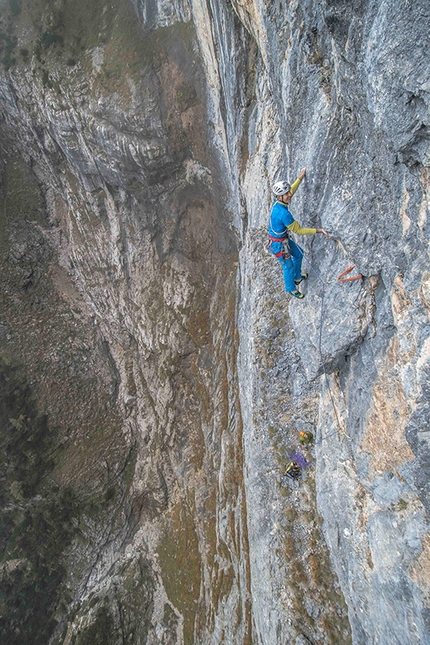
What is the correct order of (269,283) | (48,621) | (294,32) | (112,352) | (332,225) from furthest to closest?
(112,352) → (48,621) → (269,283) → (294,32) → (332,225)

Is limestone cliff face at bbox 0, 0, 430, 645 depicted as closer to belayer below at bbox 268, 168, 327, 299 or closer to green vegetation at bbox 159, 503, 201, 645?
green vegetation at bbox 159, 503, 201, 645

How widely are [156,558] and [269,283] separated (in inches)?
777

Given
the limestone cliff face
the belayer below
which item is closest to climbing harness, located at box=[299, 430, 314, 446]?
the limestone cliff face

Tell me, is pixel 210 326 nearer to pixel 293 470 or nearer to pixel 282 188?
pixel 293 470

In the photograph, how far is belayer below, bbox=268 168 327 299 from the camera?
918 centimetres

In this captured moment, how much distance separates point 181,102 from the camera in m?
22.7

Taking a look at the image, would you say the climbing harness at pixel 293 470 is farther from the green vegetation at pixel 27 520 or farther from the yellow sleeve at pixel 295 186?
the green vegetation at pixel 27 520

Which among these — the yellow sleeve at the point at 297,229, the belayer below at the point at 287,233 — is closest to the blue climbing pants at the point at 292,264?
the belayer below at the point at 287,233

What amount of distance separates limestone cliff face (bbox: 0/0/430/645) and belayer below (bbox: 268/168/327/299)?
524 millimetres

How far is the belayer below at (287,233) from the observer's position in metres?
9.18

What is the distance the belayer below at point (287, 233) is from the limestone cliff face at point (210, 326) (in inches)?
20.6

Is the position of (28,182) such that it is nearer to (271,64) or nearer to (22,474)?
(22,474)

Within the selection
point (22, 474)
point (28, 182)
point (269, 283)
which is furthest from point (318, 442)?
point (28, 182)

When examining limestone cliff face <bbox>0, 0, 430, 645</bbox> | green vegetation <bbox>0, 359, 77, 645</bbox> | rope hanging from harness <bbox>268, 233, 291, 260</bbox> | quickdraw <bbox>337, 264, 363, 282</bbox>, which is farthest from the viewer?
green vegetation <bbox>0, 359, 77, 645</bbox>
